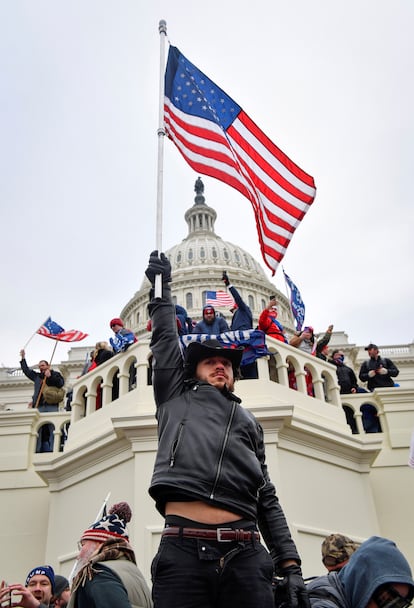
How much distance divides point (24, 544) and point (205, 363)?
7.15 m

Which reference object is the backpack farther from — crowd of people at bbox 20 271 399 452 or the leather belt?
the leather belt

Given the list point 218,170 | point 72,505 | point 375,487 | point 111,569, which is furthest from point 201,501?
point 375,487

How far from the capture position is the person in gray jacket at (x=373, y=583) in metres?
3.22

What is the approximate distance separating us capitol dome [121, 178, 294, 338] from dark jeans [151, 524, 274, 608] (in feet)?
180

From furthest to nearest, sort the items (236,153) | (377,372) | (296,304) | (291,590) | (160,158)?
(296,304) < (377,372) < (236,153) < (160,158) < (291,590)

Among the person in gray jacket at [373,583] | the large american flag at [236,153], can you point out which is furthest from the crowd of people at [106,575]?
the large american flag at [236,153]

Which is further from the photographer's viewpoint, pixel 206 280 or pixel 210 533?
pixel 206 280

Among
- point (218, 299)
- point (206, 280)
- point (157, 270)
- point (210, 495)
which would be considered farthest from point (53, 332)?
point (206, 280)

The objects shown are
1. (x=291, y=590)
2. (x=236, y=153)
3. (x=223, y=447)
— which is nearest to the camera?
(x=291, y=590)

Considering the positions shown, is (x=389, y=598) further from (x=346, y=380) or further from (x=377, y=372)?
(x=346, y=380)

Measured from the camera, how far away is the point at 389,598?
10.6 ft

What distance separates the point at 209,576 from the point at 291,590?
1.60 feet

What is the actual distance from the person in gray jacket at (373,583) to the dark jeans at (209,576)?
2.11ft

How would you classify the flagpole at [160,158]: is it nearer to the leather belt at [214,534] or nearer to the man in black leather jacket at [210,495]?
the man in black leather jacket at [210,495]
